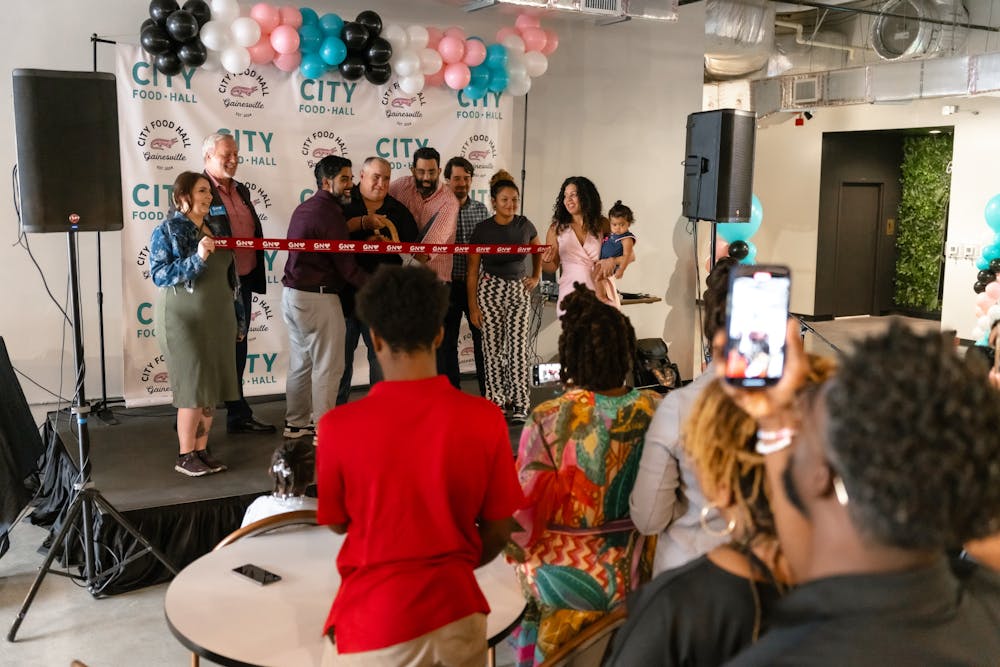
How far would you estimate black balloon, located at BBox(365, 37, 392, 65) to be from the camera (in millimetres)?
5848

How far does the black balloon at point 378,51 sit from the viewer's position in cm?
585

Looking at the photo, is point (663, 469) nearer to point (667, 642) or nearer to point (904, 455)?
point (667, 642)

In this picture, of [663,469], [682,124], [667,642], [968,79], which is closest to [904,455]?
[667,642]

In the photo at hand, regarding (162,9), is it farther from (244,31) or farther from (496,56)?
(496,56)

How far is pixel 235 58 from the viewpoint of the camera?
5.45 meters

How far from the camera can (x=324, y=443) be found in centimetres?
178

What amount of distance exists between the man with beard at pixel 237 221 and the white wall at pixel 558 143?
3.19 feet

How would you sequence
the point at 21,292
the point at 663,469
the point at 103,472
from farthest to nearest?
the point at 21,292 → the point at 103,472 → the point at 663,469

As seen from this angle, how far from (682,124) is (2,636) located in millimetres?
5935

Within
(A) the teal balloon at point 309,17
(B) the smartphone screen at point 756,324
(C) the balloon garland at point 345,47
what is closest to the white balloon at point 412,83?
(C) the balloon garland at point 345,47

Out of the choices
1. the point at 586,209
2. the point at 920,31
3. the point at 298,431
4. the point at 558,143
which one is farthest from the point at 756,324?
the point at 920,31

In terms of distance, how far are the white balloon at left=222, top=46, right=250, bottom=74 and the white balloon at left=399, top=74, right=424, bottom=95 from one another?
99 cm

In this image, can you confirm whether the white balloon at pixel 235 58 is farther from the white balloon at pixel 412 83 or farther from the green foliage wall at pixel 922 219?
the green foliage wall at pixel 922 219

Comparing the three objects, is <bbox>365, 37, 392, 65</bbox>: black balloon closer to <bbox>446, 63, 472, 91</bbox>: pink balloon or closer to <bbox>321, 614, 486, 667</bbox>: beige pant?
<bbox>446, 63, 472, 91</bbox>: pink balloon
